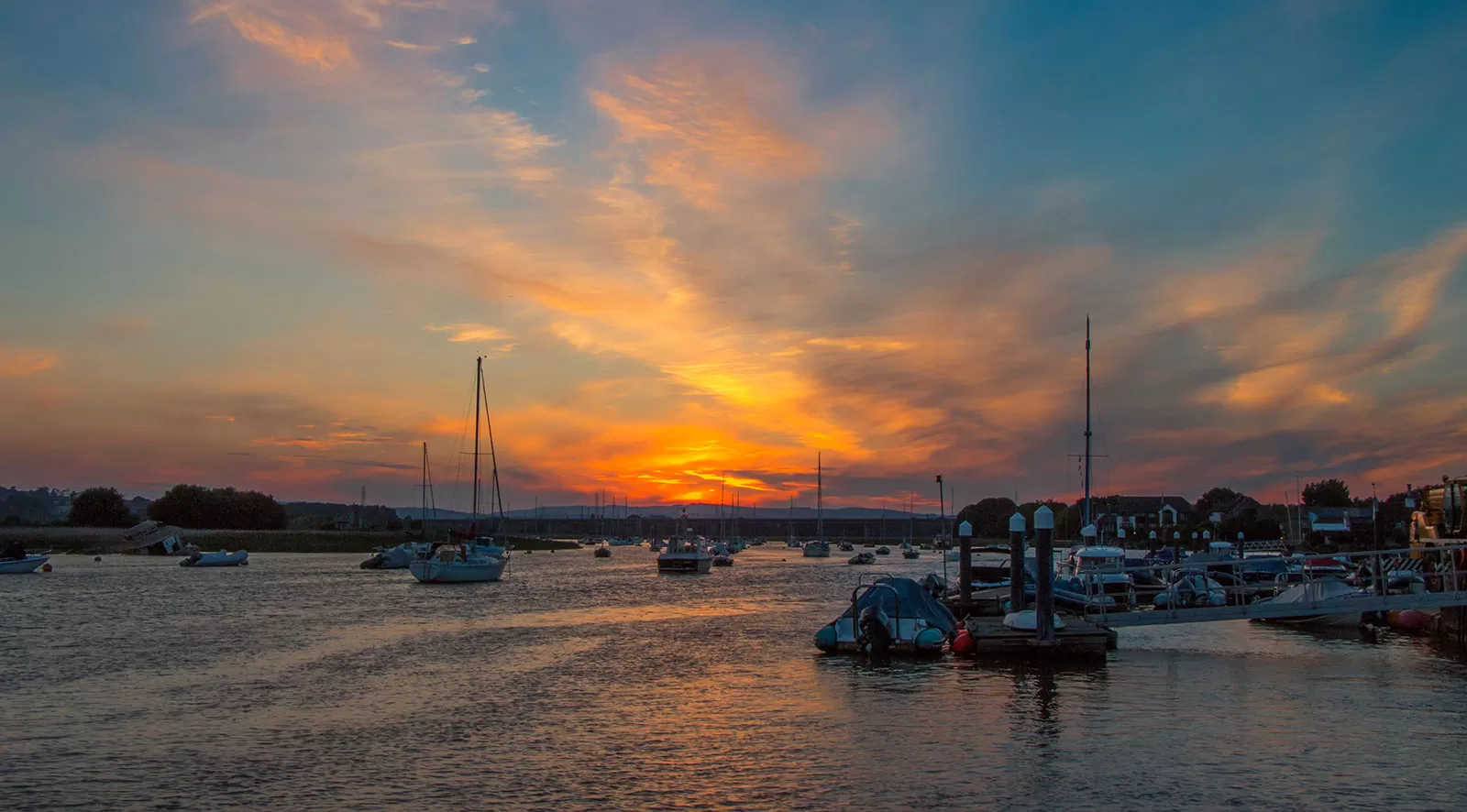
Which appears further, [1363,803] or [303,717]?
[303,717]

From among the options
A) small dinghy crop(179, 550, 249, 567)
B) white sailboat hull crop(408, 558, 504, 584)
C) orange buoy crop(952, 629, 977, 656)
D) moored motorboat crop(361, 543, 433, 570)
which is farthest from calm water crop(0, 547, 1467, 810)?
small dinghy crop(179, 550, 249, 567)

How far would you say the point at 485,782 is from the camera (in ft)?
62.4

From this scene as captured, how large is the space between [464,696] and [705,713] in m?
7.05

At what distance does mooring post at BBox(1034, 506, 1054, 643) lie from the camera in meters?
33.1

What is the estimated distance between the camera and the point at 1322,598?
40188 millimetres

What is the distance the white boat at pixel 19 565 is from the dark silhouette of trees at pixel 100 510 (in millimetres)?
79478

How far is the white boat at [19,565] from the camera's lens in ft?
315

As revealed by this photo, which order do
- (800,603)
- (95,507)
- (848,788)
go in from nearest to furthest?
(848,788) < (800,603) < (95,507)

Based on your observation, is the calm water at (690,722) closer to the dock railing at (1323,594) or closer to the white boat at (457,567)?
the dock railing at (1323,594)

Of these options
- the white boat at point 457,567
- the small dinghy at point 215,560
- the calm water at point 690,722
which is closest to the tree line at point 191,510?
the small dinghy at point 215,560

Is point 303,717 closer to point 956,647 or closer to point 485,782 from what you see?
point 485,782

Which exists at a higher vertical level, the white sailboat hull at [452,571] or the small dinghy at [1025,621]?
the small dinghy at [1025,621]

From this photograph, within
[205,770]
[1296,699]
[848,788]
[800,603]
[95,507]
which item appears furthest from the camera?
[95,507]

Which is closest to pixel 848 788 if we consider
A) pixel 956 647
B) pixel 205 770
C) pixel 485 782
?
pixel 485 782
